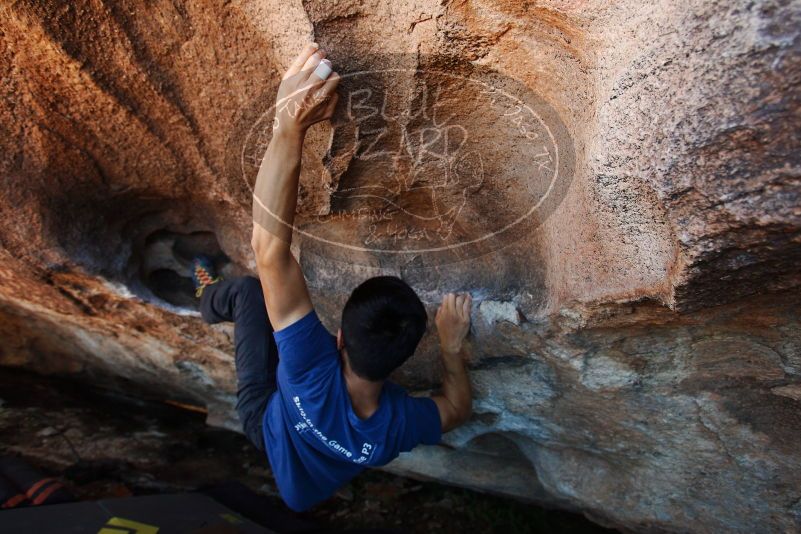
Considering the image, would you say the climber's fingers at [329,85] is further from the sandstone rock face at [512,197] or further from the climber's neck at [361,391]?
the climber's neck at [361,391]

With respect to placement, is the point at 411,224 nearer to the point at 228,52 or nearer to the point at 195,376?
the point at 228,52

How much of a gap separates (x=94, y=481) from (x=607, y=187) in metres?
1.94

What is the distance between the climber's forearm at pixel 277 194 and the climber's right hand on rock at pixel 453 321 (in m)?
0.42

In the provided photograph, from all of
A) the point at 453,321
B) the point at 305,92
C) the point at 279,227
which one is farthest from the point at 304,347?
the point at 305,92

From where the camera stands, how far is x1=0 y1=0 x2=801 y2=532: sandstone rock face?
69 cm

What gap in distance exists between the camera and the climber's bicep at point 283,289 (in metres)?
1.00

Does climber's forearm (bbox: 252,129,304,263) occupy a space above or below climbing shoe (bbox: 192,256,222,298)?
above

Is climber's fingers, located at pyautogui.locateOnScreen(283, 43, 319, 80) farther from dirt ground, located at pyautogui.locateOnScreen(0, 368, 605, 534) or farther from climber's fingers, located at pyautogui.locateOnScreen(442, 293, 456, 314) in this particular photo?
dirt ground, located at pyautogui.locateOnScreen(0, 368, 605, 534)

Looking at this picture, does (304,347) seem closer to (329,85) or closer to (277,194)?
(277,194)

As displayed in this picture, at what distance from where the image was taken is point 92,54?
99cm

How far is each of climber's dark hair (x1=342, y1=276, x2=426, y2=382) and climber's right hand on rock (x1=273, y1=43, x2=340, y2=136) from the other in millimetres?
315

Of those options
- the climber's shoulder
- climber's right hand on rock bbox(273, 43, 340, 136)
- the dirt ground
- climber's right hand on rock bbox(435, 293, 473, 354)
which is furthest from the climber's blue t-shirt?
the dirt ground

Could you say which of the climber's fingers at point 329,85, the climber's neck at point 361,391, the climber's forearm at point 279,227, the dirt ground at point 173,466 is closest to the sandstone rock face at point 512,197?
the climber's fingers at point 329,85

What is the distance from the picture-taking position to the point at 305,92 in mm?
886
